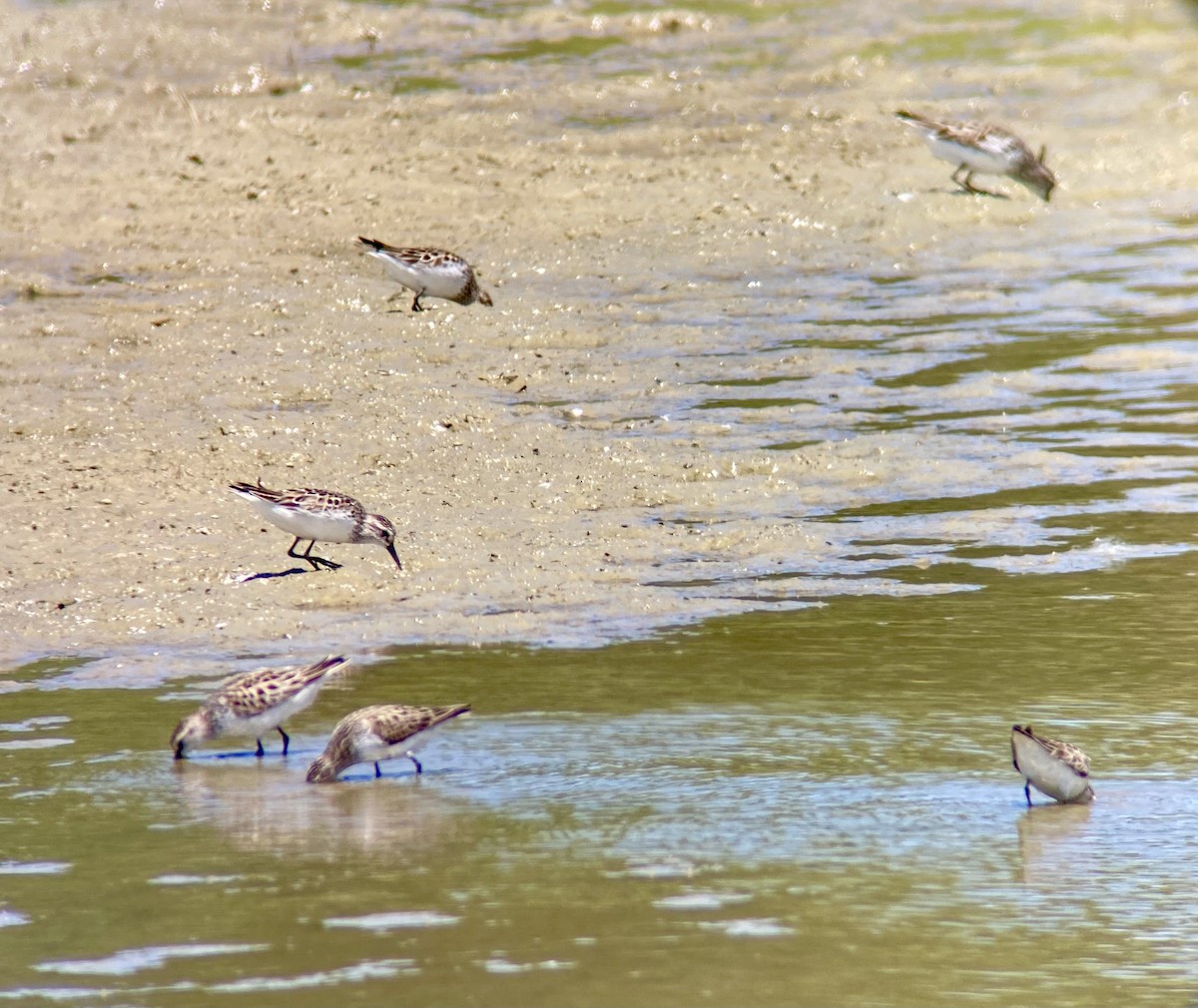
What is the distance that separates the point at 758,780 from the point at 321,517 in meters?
3.11

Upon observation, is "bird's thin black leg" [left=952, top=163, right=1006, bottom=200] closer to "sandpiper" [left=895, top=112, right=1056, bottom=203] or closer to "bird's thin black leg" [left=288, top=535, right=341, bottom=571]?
"sandpiper" [left=895, top=112, right=1056, bottom=203]

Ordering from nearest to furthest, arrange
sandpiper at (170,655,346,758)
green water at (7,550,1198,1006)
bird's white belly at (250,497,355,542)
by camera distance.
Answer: green water at (7,550,1198,1006) → sandpiper at (170,655,346,758) → bird's white belly at (250,497,355,542)

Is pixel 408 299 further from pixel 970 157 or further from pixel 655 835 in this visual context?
pixel 655 835

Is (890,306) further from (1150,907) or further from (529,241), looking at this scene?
(1150,907)

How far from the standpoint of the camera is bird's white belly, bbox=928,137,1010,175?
17.3 meters

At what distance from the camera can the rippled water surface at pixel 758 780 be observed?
5.28 meters

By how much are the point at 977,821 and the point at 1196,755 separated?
1.05 metres

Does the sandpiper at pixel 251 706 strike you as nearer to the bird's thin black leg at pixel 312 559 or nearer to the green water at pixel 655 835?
the green water at pixel 655 835

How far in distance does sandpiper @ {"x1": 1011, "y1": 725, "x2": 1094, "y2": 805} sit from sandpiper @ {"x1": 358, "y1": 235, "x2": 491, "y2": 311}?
309 inches

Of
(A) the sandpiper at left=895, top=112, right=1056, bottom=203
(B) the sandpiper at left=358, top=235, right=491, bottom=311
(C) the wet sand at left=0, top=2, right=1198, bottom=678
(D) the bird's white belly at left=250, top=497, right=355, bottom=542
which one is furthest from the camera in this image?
(A) the sandpiper at left=895, top=112, right=1056, bottom=203

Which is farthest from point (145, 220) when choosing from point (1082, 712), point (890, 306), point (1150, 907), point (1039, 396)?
point (1150, 907)

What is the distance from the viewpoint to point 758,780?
6797 millimetres

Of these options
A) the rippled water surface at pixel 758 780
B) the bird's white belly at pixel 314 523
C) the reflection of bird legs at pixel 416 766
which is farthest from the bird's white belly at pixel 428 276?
the reflection of bird legs at pixel 416 766

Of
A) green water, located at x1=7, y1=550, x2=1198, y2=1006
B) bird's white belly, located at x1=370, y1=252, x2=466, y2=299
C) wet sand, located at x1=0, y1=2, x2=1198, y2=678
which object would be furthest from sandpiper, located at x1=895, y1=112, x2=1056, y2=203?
green water, located at x1=7, y1=550, x2=1198, y2=1006
